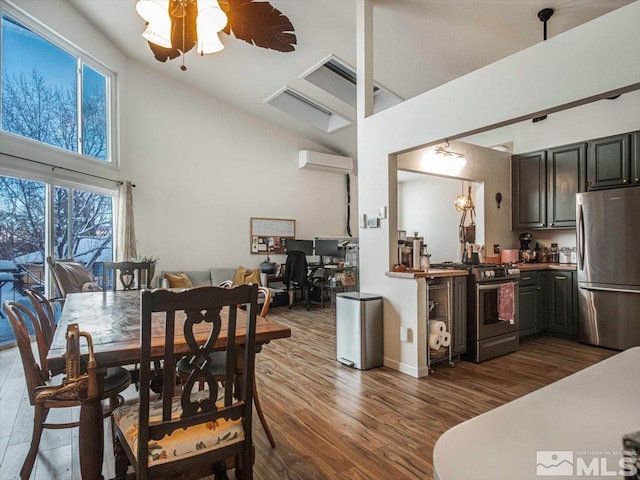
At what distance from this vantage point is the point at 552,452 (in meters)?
0.58

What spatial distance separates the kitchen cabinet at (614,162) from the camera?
12.3ft

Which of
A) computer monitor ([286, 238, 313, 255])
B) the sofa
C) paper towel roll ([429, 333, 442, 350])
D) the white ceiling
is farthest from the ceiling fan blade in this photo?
computer monitor ([286, 238, 313, 255])

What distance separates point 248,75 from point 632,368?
18.7ft

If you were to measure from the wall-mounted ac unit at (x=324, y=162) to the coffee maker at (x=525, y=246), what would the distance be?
157 inches

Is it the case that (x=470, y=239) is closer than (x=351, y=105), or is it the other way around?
(x=470, y=239)

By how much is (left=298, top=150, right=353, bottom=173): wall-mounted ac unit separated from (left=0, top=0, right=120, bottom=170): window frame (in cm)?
346

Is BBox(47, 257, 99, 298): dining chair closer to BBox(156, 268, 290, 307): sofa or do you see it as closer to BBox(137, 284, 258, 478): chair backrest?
BBox(156, 268, 290, 307): sofa

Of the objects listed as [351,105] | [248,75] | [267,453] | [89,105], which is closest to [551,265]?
[351,105]

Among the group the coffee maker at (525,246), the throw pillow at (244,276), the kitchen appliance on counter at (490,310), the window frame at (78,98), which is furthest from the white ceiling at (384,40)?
the throw pillow at (244,276)

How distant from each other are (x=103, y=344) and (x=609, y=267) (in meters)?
4.63

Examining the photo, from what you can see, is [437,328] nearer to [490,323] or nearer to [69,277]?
[490,323]

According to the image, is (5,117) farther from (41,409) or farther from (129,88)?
(41,409)

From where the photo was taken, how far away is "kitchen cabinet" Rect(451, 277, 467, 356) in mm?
3424

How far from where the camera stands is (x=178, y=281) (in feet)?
18.2
